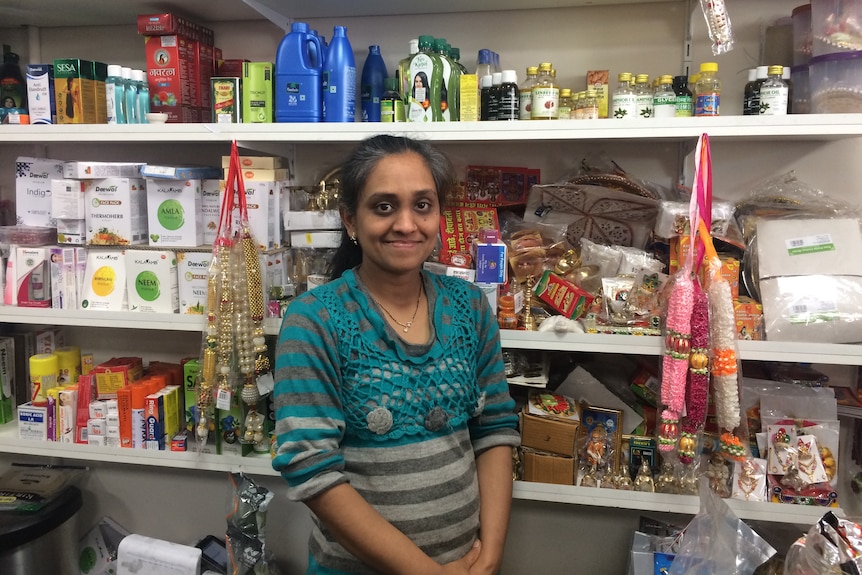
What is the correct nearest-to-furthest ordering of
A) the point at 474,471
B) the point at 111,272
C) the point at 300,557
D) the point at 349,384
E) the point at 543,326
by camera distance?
the point at 349,384 < the point at 474,471 < the point at 543,326 < the point at 111,272 < the point at 300,557

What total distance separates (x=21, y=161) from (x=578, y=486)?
1.69m

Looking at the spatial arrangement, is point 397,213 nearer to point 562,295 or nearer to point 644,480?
point 562,295

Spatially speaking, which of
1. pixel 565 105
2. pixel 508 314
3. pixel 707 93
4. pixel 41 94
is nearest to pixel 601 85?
pixel 565 105

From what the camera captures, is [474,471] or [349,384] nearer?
[349,384]

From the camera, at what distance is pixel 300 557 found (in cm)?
196

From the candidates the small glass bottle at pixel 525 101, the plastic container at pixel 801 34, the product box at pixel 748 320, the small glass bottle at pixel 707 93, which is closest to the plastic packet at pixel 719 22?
the small glass bottle at pixel 707 93

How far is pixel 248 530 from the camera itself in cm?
162

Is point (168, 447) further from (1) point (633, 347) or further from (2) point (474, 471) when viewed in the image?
(1) point (633, 347)

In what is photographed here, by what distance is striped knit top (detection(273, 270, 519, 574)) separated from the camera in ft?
3.53

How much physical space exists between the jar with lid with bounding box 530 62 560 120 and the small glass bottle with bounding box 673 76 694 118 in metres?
0.27

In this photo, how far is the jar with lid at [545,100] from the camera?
4.41 feet

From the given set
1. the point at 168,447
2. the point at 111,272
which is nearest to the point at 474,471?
the point at 168,447

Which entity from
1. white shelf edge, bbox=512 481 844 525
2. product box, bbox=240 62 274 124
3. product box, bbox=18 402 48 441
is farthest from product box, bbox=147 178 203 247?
white shelf edge, bbox=512 481 844 525

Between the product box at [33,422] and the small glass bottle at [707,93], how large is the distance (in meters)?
1.83
